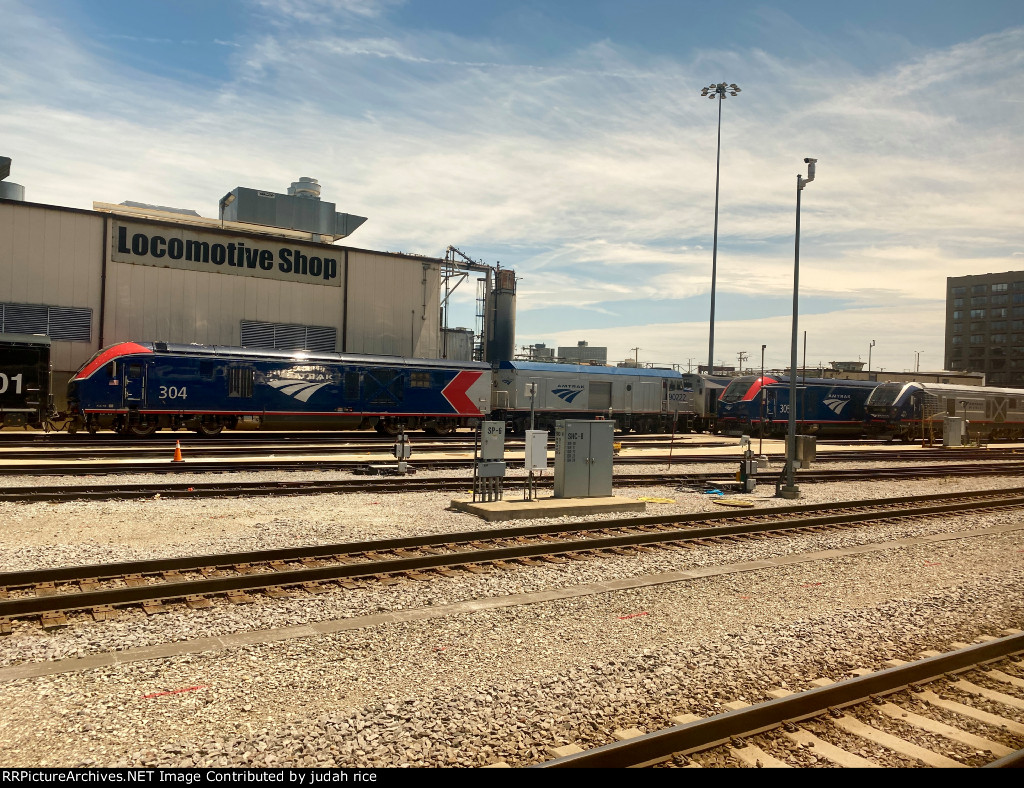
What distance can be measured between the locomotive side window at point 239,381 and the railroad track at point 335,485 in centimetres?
969

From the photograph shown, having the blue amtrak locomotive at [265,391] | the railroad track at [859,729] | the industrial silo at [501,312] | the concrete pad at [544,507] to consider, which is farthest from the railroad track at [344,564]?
the industrial silo at [501,312]

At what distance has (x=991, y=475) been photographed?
26812mm

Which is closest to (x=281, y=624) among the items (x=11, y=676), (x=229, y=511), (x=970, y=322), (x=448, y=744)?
(x=11, y=676)

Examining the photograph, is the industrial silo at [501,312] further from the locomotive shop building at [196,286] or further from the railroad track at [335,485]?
the railroad track at [335,485]

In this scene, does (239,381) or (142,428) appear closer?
(142,428)

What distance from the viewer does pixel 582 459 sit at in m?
16.0

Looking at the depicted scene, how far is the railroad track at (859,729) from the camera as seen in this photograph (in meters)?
4.91

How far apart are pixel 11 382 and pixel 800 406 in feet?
128

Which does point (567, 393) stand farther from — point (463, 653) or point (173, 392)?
point (463, 653)

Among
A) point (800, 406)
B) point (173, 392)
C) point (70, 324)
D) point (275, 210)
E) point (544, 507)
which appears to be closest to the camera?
point (544, 507)

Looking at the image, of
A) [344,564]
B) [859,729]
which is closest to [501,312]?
[344,564]

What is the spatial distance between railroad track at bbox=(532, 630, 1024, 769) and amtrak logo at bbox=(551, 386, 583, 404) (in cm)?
3272

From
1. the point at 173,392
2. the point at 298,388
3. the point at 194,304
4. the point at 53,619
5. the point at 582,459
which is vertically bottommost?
the point at 53,619

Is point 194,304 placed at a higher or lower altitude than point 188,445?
higher
